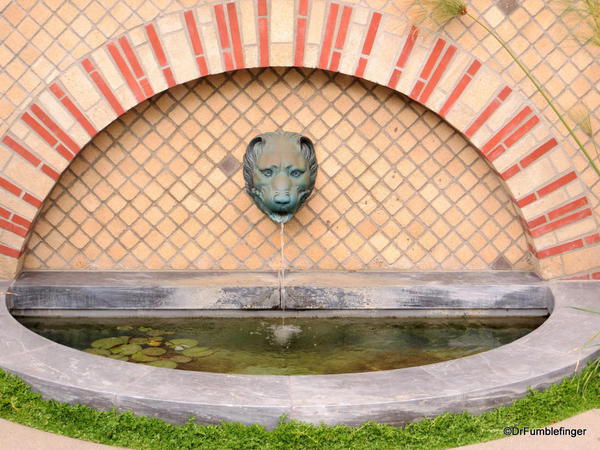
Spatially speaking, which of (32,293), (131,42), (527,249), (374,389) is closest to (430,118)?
(527,249)

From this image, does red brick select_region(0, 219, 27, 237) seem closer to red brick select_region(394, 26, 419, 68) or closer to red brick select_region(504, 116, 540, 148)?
red brick select_region(394, 26, 419, 68)

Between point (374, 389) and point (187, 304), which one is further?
point (187, 304)

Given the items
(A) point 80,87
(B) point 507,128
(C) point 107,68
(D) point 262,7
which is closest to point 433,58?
(B) point 507,128

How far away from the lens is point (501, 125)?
5160 mm

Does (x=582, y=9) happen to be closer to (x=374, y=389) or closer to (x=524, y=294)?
(x=524, y=294)

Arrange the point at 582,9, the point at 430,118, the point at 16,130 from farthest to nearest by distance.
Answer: the point at 430,118, the point at 16,130, the point at 582,9

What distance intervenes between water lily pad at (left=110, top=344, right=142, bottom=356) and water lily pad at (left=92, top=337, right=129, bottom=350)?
4cm

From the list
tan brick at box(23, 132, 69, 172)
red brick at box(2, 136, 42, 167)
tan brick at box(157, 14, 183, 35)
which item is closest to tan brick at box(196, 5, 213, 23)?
tan brick at box(157, 14, 183, 35)

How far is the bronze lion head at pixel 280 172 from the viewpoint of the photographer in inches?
198

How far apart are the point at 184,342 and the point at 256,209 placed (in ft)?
3.84

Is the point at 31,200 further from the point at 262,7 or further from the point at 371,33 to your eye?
the point at 371,33

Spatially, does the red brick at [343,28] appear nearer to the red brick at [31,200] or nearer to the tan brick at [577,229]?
the tan brick at [577,229]

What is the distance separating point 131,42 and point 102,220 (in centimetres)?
121

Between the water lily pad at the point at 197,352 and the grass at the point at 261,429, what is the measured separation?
0.93 metres
